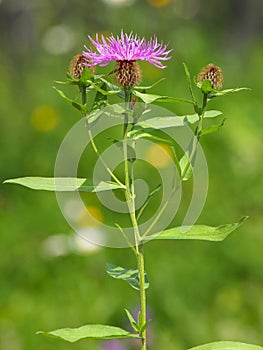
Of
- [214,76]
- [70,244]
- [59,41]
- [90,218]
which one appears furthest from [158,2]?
[214,76]

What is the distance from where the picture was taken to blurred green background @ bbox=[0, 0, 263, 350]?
7.17ft

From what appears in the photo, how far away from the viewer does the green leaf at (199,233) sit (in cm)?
91

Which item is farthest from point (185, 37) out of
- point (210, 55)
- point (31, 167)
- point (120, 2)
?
point (31, 167)

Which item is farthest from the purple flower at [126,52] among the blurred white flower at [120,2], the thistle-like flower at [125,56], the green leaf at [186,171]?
the blurred white flower at [120,2]

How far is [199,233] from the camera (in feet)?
3.05

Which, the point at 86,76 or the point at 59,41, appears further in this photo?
the point at 59,41

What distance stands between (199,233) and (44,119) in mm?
2565

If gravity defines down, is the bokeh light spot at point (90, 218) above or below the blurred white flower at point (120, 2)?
below

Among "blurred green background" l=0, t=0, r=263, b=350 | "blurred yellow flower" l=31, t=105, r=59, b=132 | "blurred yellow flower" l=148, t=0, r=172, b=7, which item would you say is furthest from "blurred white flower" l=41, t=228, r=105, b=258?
"blurred yellow flower" l=148, t=0, r=172, b=7

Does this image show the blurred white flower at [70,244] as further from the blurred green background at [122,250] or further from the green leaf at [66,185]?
the green leaf at [66,185]

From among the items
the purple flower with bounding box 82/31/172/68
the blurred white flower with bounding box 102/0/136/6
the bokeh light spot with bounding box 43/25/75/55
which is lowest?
the purple flower with bounding box 82/31/172/68

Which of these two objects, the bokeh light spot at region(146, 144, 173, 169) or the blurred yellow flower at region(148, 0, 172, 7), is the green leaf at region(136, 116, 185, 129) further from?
the blurred yellow flower at region(148, 0, 172, 7)

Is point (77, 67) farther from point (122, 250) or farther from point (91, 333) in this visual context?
point (122, 250)

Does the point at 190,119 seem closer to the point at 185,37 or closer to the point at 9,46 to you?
the point at 185,37
